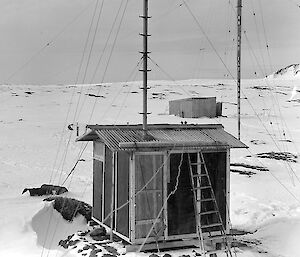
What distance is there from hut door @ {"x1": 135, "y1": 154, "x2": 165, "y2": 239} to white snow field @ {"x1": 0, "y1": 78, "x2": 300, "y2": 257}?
98 centimetres

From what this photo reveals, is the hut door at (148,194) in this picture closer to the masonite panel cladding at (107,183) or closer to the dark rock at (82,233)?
the masonite panel cladding at (107,183)

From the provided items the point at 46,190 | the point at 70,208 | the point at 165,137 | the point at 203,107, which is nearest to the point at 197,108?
the point at 203,107

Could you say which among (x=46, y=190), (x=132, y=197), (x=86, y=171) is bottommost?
(x=46, y=190)

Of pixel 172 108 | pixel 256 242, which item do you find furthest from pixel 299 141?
pixel 256 242

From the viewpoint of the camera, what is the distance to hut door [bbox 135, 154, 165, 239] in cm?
1253

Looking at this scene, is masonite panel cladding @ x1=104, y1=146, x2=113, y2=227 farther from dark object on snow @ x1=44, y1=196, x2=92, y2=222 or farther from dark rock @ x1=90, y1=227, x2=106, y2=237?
dark object on snow @ x1=44, y1=196, x2=92, y2=222

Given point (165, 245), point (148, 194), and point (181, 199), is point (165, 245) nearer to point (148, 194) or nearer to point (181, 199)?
point (181, 199)

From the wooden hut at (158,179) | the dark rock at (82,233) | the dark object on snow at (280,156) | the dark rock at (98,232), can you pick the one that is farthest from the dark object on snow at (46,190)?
the dark object on snow at (280,156)

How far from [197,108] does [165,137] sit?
29.4 meters

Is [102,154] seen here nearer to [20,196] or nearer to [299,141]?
[20,196]

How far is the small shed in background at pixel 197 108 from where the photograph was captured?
4247cm

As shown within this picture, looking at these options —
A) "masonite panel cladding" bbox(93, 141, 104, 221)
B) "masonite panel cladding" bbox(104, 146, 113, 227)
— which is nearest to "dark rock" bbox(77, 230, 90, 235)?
"masonite panel cladding" bbox(93, 141, 104, 221)

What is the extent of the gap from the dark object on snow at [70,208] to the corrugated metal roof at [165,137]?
3.39 m

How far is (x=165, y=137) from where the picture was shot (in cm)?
1341
